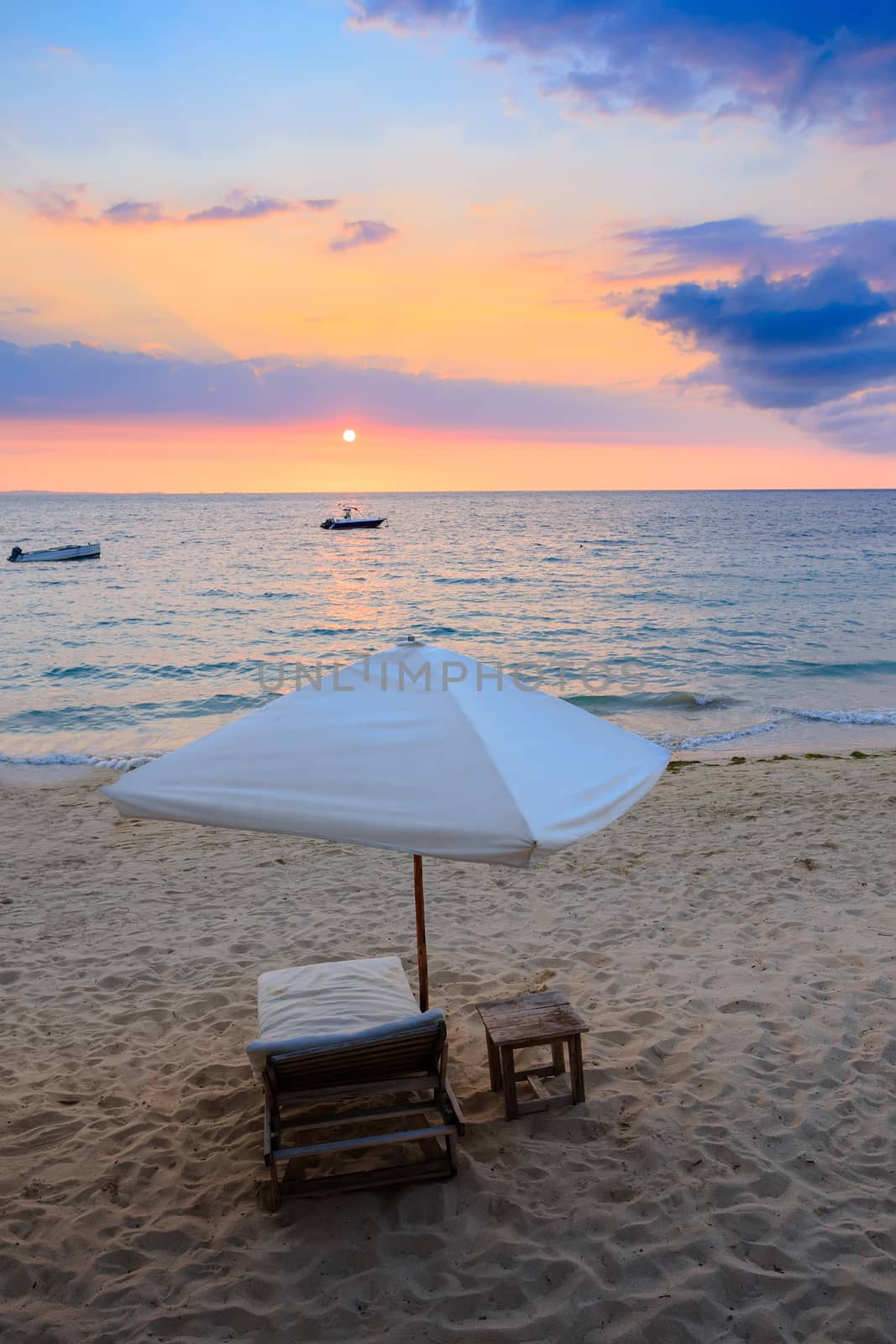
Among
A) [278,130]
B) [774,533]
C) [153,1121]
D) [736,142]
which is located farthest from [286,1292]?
[774,533]

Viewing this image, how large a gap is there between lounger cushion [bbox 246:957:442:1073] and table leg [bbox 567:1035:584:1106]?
78 centimetres

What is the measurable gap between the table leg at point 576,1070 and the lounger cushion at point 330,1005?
78 cm

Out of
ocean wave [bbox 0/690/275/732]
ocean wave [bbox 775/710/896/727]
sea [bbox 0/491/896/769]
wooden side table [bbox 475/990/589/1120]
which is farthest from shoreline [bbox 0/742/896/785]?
wooden side table [bbox 475/990/589/1120]

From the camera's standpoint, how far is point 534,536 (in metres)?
77.1

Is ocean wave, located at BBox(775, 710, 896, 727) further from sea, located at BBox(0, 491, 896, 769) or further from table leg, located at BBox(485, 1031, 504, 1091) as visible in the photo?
table leg, located at BBox(485, 1031, 504, 1091)

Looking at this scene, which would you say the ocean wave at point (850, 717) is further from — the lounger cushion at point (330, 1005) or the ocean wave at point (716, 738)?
the lounger cushion at point (330, 1005)

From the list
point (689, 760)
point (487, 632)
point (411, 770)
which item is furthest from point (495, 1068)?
point (487, 632)

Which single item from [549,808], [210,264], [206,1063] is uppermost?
[210,264]

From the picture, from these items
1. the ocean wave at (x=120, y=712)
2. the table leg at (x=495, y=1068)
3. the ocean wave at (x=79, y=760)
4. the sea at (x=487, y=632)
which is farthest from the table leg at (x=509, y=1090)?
the ocean wave at (x=120, y=712)

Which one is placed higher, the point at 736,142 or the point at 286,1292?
the point at 736,142

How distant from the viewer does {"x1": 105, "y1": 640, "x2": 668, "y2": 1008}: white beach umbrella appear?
2785 mm

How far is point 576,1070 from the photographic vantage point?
4.11 m

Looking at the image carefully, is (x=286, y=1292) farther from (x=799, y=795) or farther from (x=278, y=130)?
(x=278, y=130)

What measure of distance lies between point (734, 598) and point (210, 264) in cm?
2612
